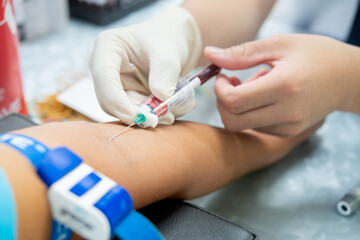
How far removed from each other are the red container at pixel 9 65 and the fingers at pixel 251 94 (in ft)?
1.56

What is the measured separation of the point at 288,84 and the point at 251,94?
0.07 m

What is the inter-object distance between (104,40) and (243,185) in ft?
1.44

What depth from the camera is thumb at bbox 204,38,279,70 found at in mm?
774

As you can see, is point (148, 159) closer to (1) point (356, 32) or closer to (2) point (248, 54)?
(2) point (248, 54)

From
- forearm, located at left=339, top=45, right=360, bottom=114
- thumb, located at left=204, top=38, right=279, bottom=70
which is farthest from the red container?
forearm, located at left=339, top=45, right=360, bottom=114

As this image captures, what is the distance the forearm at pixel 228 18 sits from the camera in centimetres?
95

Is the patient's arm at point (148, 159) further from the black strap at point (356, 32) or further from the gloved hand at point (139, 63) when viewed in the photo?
the black strap at point (356, 32)

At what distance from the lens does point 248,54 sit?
0.78 m

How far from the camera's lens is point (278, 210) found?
0.79 metres

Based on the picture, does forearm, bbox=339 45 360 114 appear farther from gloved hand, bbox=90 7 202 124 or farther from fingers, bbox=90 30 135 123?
fingers, bbox=90 30 135 123

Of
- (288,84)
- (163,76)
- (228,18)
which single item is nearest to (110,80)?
(163,76)

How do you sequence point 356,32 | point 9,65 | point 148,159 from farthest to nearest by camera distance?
point 356,32
point 9,65
point 148,159

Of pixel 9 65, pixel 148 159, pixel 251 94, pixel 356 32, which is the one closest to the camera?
pixel 148 159

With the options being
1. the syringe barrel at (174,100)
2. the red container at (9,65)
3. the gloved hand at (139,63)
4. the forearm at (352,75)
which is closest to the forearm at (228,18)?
the gloved hand at (139,63)
